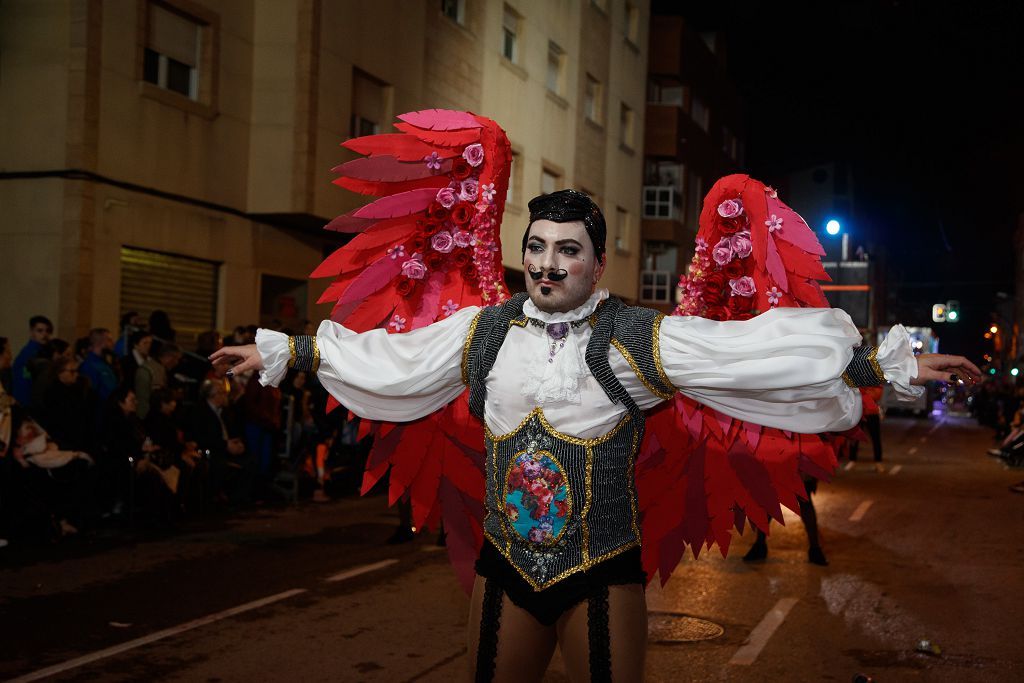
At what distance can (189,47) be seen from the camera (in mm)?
16609

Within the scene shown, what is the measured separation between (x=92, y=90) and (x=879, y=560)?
11.1 m

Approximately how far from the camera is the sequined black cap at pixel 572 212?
365 centimetres

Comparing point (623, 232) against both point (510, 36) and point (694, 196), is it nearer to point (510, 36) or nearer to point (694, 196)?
point (694, 196)

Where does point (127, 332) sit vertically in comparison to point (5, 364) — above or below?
above

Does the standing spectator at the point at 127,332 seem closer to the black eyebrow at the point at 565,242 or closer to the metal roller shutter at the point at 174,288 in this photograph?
the metal roller shutter at the point at 174,288

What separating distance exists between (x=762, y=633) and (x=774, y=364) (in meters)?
4.21

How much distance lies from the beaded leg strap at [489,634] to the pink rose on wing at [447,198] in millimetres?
1503

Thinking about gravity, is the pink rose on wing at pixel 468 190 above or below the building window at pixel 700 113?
below

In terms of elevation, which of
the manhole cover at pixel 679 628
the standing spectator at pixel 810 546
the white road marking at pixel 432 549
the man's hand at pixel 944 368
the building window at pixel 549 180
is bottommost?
the white road marking at pixel 432 549

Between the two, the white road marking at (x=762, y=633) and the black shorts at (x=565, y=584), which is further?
the white road marking at (x=762, y=633)

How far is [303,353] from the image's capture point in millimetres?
3977

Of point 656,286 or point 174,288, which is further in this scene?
point 656,286

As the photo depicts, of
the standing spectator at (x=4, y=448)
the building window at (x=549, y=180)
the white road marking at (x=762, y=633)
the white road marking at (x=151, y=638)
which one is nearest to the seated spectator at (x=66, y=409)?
the standing spectator at (x=4, y=448)

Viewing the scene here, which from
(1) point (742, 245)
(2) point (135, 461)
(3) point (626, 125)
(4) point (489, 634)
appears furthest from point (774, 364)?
(3) point (626, 125)
